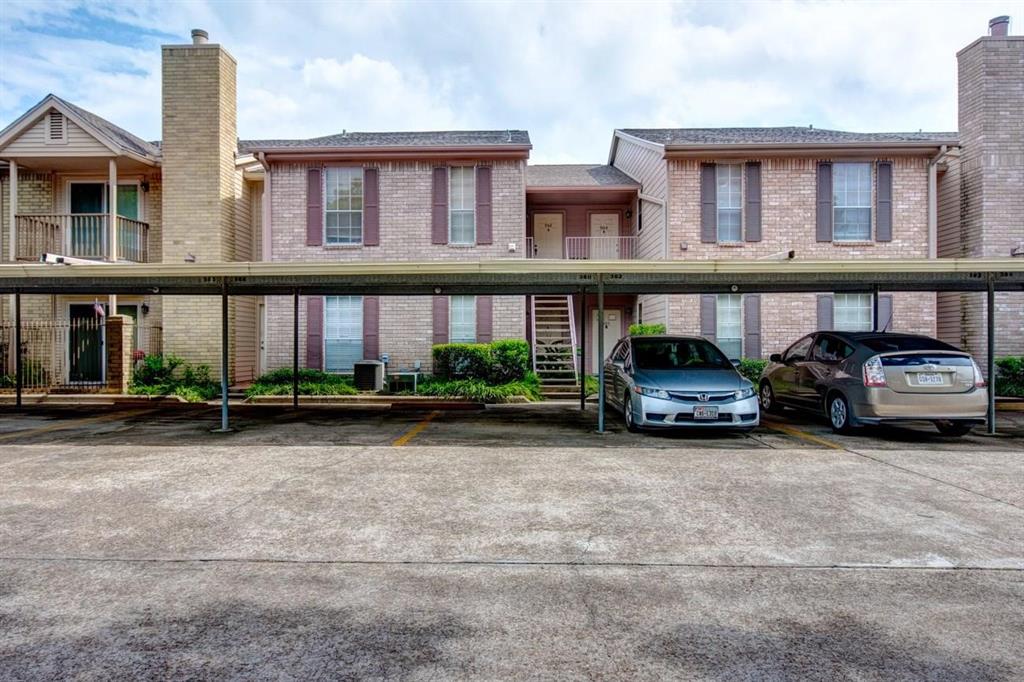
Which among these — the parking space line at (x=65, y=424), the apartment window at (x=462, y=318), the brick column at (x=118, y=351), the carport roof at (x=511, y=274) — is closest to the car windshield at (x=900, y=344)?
the carport roof at (x=511, y=274)

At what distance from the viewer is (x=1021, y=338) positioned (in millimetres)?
14734

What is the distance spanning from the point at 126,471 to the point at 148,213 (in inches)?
510

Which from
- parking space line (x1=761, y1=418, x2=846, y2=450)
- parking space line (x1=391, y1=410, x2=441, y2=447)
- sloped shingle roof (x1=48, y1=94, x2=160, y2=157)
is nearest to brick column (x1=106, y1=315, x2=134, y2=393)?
sloped shingle roof (x1=48, y1=94, x2=160, y2=157)

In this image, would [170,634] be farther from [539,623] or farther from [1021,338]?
[1021,338]

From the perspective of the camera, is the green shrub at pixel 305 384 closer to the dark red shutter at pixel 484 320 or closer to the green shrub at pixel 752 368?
the dark red shutter at pixel 484 320

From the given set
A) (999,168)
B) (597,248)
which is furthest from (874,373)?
(597,248)

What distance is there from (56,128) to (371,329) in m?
9.66

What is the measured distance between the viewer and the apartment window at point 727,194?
1560 centimetres

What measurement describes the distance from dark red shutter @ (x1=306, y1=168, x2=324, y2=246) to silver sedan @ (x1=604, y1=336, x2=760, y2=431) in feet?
32.5

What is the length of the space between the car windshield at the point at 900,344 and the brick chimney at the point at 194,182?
47.6 feet

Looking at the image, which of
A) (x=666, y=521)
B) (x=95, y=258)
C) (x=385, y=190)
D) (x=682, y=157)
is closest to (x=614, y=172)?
(x=682, y=157)

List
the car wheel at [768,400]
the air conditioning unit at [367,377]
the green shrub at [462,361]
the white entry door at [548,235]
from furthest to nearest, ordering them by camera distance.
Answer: the white entry door at [548,235] < the green shrub at [462,361] < the air conditioning unit at [367,377] < the car wheel at [768,400]

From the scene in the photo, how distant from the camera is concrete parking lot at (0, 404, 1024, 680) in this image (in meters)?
2.75

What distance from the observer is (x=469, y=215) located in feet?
52.0
